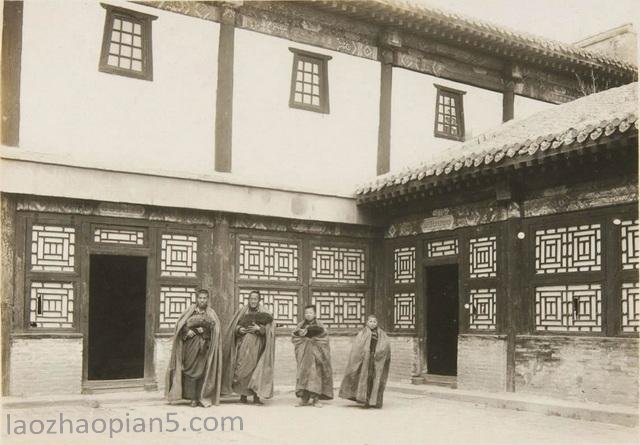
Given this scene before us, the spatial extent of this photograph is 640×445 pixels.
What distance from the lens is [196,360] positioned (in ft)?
A: 37.0

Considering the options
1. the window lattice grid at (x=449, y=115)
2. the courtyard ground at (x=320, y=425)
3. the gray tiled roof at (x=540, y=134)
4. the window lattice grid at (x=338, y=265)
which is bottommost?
the courtyard ground at (x=320, y=425)

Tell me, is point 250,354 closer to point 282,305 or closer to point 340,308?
point 282,305

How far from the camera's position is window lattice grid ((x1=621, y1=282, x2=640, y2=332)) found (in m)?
10.1

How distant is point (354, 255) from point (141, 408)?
5520 mm

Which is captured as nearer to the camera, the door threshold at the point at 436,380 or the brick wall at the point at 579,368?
the brick wall at the point at 579,368

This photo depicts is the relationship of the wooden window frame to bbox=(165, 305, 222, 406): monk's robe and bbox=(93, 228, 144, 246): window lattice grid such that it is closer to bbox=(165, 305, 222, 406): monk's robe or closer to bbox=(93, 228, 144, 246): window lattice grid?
bbox=(93, 228, 144, 246): window lattice grid

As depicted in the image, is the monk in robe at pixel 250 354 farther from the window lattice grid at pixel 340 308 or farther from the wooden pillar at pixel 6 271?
the wooden pillar at pixel 6 271

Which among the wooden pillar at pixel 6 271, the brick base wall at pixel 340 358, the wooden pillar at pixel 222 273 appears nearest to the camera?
the wooden pillar at pixel 6 271

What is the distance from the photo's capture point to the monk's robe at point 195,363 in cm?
1122

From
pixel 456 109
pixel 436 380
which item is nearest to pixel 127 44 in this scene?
pixel 456 109

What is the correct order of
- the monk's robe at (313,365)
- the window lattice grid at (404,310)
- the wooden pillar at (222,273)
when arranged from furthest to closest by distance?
the window lattice grid at (404,310)
the wooden pillar at (222,273)
the monk's robe at (313,365)

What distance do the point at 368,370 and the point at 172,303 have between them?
3.58m

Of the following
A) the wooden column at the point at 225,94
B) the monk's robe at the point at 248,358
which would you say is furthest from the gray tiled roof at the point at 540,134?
the monk's robe at the point at 248,358

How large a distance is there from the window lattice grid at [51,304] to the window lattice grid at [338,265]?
4.56m
